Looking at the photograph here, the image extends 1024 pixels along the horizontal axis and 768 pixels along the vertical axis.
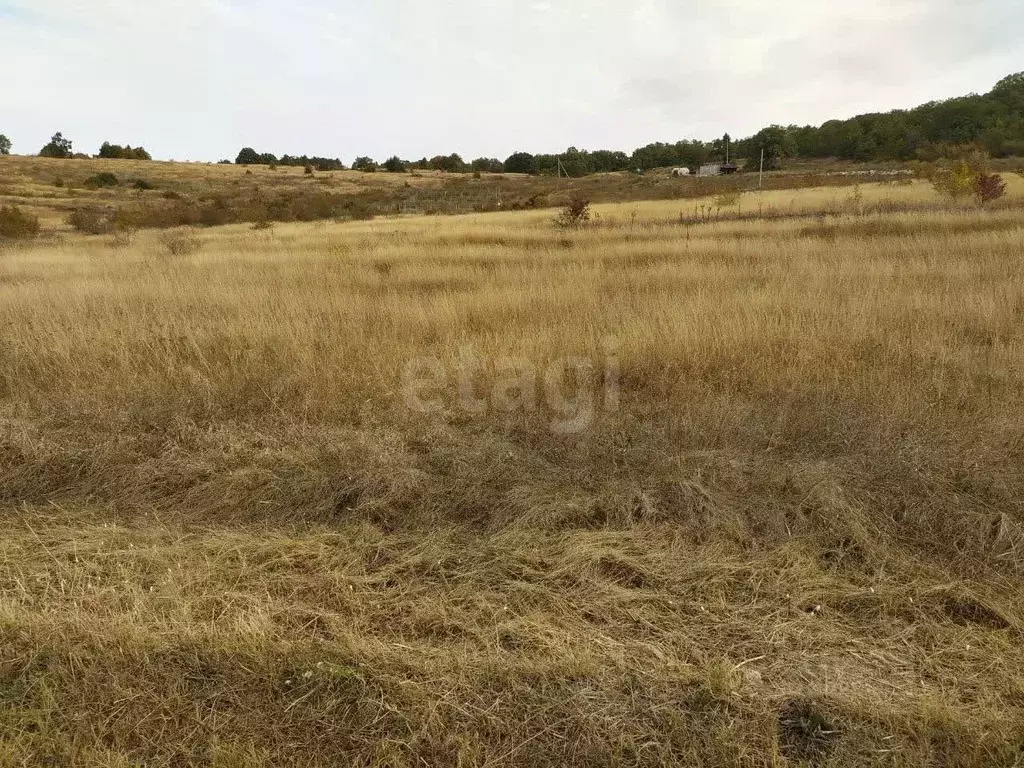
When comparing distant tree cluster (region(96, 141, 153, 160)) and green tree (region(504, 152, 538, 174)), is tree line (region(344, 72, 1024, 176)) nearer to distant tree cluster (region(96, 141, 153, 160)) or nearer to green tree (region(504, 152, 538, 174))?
green tree (region(504, 152, 538, 174))

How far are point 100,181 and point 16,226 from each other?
29888 millimetres

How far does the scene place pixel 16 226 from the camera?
85.7 feet

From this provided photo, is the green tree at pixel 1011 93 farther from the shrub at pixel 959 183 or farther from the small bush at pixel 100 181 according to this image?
the small bush at pixel 100 181

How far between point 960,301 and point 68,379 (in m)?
11.0

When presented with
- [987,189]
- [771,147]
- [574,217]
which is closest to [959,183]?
[987,189]

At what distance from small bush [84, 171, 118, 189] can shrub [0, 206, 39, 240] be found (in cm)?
2705

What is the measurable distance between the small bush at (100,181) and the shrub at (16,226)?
27049 mm

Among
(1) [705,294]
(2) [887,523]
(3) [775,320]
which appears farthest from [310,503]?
(1) [705,294]

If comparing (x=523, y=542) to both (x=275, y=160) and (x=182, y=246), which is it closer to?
(x=182, y=246)

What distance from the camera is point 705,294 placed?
9211 millimetres

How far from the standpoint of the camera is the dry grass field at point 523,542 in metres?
2.28

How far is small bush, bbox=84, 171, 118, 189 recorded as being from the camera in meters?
49.7

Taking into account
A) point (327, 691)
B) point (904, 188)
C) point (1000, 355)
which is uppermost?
point (904, 188)

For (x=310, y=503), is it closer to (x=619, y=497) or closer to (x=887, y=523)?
(x=619, y=497)
